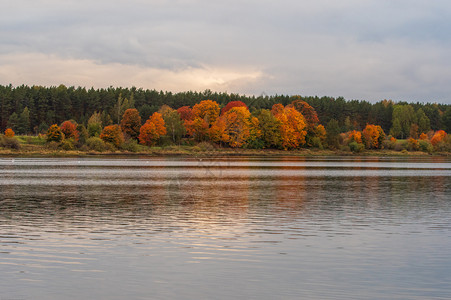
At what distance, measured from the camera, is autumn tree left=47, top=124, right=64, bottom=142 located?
413ft

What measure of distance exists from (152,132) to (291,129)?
125 ft

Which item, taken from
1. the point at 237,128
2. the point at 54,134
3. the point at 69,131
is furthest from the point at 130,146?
the point at 237,128

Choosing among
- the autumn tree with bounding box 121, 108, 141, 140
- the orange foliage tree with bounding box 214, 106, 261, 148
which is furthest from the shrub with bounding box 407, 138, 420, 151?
the autumn tree with bounding box 121, 108, 141, 140

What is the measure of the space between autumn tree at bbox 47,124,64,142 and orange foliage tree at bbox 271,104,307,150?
5807 cm

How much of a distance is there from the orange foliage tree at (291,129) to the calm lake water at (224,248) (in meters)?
106

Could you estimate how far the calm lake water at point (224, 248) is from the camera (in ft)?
47.1

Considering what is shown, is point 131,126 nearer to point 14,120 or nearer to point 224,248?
point 14,120

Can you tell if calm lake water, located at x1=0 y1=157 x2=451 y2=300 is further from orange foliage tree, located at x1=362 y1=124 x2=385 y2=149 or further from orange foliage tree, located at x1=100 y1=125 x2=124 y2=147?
orange foliage tree, located at x1=362 y1=124 x2=385 y2=149

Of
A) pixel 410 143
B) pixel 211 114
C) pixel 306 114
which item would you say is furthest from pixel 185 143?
pixel 410 143

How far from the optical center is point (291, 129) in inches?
5645

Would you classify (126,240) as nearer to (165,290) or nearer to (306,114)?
(165,290)

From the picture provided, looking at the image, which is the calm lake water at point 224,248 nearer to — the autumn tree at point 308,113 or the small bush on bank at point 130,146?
the small bush on bank at point 130,146

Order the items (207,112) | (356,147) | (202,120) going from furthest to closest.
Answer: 1. (356,147)
2. (207,112)
3. (202,120)

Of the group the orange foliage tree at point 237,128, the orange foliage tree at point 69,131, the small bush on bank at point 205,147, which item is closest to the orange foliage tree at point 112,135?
the orange foliage tree at point 69,131
